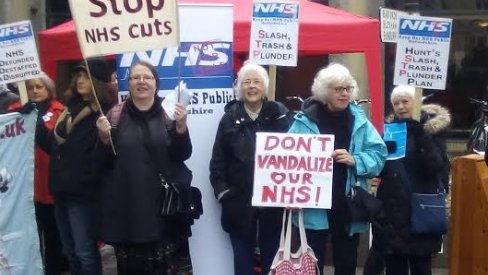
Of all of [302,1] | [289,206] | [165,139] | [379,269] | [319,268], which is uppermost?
[302,1]

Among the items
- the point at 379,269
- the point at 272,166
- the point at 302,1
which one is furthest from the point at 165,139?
the point at 302,1

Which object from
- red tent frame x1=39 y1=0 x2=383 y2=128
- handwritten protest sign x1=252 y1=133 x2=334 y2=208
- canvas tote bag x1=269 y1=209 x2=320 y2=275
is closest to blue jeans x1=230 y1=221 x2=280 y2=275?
canvas tote bag x1=269 y1=209 x2=320 y2=275

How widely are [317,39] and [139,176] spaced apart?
377cm

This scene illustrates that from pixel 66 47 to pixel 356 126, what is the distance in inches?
159

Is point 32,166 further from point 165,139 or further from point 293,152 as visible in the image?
point 293,152

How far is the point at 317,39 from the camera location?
10102 millimetres

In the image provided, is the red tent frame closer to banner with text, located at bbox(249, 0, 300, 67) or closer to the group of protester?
banner with text, located at bbox(249, 0, 300, 67)

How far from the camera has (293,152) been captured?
276 inches

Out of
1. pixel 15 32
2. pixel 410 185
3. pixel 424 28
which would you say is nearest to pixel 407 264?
pixel 410 185

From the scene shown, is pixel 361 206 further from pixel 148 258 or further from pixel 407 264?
pixel 148 258

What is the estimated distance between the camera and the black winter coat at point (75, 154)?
7.61 m

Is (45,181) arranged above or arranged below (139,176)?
below

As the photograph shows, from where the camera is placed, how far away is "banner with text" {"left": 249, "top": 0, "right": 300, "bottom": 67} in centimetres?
898

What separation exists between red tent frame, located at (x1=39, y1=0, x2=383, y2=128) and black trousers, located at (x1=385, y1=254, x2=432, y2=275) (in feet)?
9.28
